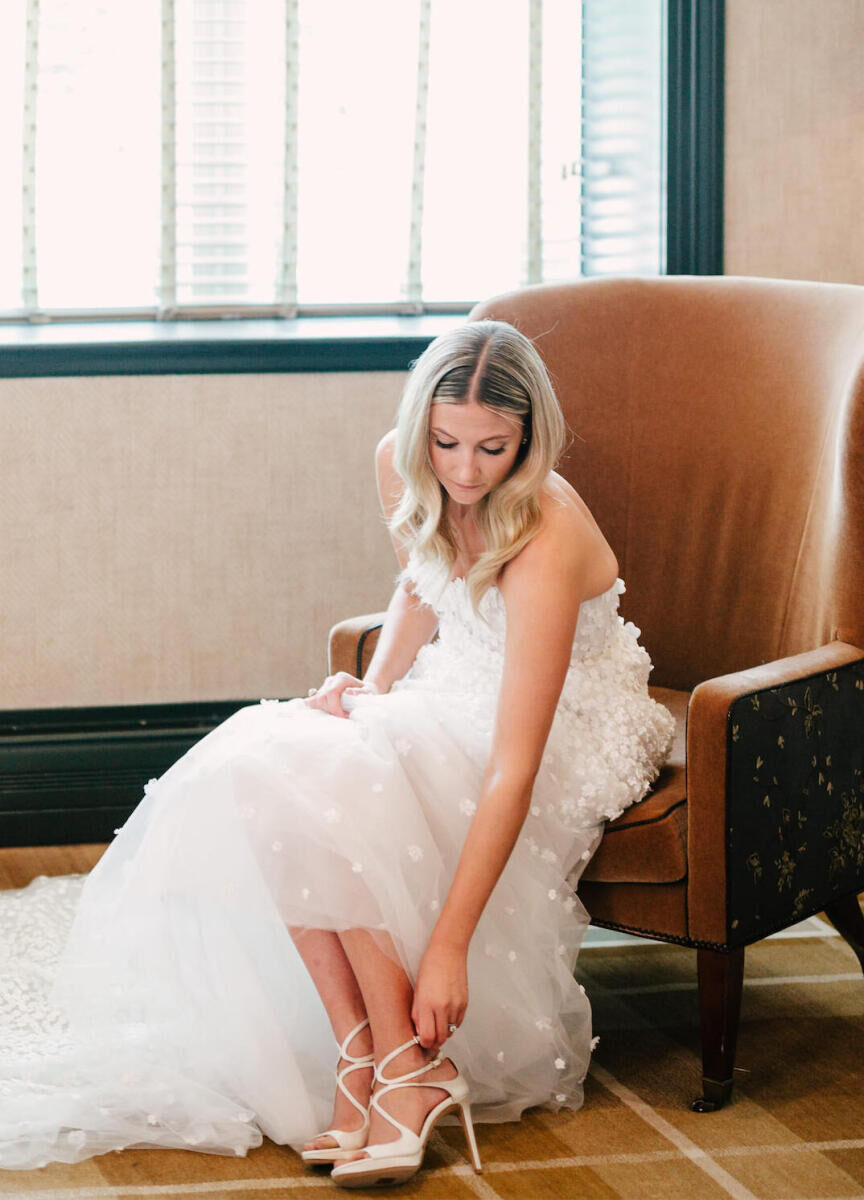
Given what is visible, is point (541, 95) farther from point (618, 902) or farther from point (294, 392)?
point (618, 902)

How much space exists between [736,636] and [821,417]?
394 mm

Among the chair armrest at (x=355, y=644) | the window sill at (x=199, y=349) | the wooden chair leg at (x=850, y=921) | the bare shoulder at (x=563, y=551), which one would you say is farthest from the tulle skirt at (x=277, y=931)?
the window sill at (x=199, y=349)

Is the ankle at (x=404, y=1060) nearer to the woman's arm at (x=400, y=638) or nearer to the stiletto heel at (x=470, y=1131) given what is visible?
the stiletto heel at (x=470, y=1131)

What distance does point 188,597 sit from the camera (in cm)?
308

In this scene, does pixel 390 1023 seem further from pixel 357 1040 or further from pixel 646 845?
pixel 646 845

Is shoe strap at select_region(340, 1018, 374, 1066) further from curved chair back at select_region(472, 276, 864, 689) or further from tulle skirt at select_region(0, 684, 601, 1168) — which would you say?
curved chair back at select_region(472, 276, 864, 689)

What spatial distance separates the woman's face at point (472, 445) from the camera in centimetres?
179

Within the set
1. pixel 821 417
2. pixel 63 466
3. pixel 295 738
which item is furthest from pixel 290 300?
pixel 295 738

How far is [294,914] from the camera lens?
5.75 feet

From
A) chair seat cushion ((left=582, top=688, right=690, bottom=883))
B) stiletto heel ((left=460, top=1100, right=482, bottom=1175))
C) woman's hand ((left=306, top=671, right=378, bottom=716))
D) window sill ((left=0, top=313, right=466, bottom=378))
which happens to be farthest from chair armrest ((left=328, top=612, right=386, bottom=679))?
window sill ((left=0, top=313, right=466, bottom=378))

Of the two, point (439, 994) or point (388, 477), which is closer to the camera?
point (439, 994)

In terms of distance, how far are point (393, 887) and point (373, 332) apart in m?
1.70

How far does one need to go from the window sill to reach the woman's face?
1.27 meters

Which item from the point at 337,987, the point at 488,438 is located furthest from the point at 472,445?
the point at 337,987
